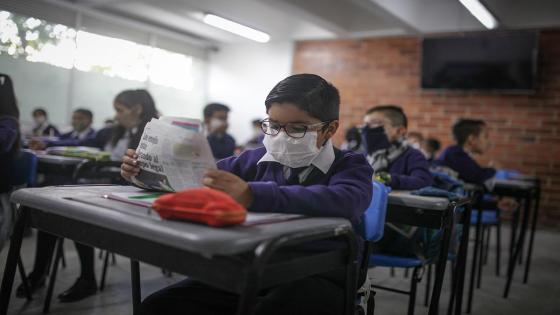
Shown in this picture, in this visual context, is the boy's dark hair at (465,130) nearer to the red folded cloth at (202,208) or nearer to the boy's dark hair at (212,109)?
the boy's dark hair at (212,109)

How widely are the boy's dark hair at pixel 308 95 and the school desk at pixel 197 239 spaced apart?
1.16 ft

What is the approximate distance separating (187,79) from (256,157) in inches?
308

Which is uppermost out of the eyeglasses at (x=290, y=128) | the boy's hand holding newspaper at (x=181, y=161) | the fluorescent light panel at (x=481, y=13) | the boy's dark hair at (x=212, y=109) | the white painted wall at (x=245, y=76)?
the fluorescent light panel at (x=481, y=13)

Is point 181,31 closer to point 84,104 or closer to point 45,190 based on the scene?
point 84,104

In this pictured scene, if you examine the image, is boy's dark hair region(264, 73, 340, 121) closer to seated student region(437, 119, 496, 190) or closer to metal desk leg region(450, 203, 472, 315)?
metal desk leg region(450, 203, 472, 315)

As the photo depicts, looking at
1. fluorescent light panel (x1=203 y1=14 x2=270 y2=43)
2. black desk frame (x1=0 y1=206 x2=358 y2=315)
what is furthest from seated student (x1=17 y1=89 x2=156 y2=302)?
fluorescent light panel (x1=203 y1=14 x2=270 y2=43)

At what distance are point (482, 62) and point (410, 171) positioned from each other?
445 cm

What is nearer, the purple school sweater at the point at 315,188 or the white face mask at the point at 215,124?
the purple school sweater at the point at 315,188

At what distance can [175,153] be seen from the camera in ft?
3.43

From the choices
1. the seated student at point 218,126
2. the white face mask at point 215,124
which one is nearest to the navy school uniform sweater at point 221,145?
the seated student at point 218,126

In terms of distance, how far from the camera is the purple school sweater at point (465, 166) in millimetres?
3395

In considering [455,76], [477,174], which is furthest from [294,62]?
[477,174]

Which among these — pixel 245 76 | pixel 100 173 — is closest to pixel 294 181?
pixel 100 173

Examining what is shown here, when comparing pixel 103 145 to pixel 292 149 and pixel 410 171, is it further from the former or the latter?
pixel 292 149
